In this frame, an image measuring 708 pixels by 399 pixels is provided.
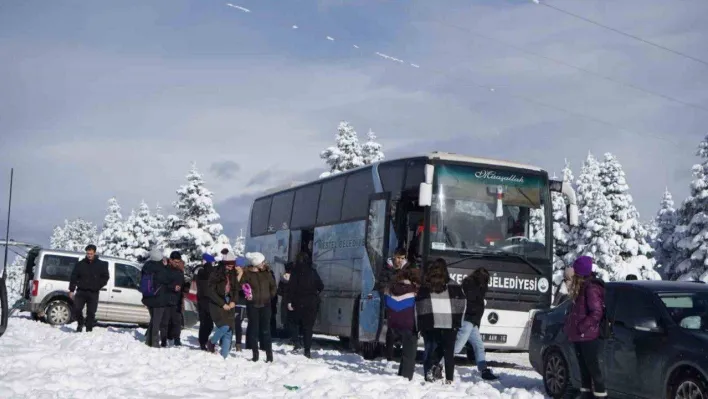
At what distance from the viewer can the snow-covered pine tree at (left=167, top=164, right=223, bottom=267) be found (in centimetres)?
→ 6412

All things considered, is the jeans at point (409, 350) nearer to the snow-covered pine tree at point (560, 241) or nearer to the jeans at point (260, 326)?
the jeans at point (260, 326)

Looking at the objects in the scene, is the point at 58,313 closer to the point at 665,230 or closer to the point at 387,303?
the point at 387,303

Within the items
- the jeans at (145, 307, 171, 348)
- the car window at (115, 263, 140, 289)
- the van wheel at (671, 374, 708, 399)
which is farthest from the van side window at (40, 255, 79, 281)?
the van wheel at (671, 374, 708, 399)

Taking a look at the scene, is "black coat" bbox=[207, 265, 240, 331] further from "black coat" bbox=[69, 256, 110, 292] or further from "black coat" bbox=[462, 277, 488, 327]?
"black coat" bbox=[69, 256, 110, 292]

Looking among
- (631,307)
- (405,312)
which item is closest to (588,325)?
(631,307)

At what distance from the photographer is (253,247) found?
28.7 meters

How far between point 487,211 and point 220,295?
511cm

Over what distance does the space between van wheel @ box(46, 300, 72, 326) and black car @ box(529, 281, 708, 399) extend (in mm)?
16392

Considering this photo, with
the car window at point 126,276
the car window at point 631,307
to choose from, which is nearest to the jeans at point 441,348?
the car window at point 631,307

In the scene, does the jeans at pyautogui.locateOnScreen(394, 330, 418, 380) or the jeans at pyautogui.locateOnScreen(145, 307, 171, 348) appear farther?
the jeans at pyautogui.locateOnScreen(145, 307, 171, 348)

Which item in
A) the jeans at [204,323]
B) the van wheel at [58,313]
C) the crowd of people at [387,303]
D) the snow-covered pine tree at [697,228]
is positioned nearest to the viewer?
the crowd of people at [387,303]

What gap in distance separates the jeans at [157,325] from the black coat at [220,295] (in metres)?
1.92

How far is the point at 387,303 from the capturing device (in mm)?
14352

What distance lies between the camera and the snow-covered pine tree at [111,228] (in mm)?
84688
